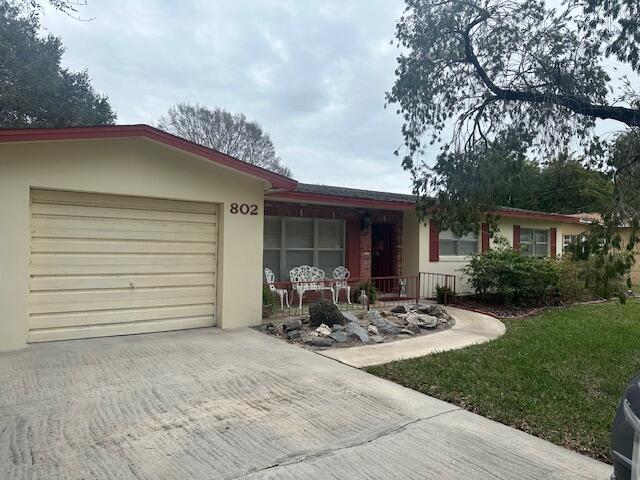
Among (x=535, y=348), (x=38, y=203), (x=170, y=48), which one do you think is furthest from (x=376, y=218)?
(x=38, y=203)

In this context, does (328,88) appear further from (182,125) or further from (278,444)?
(182,125)

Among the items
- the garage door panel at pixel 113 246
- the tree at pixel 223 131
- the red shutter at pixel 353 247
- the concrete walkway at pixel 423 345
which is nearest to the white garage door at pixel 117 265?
the garage door panel at pixel 113 246

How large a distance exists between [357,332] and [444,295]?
4.76 meters

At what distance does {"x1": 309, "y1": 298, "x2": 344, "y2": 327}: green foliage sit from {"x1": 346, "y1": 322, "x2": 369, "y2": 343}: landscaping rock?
0.30m

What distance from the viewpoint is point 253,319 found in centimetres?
788

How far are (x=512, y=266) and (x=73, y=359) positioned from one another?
30.4 feet

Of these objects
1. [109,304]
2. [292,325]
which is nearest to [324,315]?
[292,325]

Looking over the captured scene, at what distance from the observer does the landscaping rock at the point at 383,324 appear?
7.56 metres

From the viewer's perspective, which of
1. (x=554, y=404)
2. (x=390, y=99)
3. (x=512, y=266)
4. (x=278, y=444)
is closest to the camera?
(x=278, y=444)

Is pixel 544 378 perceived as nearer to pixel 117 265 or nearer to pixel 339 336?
pixel 339 336

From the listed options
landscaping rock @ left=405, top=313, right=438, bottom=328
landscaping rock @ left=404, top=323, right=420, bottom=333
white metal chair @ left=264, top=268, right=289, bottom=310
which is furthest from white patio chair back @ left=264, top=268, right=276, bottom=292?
landscaping rock @ left=404, top=323, right=420, bottom=333

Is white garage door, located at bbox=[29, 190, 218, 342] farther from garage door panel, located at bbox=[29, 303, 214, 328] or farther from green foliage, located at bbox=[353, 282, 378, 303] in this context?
green foliage, located at bbox=[353, 282, 378, 303]

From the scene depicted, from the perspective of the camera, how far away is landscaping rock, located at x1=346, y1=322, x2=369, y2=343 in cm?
691

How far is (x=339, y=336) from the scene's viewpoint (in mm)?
6891
